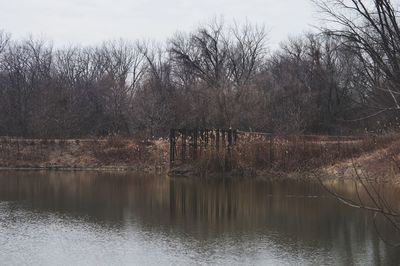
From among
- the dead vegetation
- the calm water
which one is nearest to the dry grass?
the calm water

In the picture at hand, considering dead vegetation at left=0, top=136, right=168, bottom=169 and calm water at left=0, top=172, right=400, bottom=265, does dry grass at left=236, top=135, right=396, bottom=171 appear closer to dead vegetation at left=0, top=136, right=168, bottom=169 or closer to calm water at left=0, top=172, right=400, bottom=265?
calm water at left=0, top=172, right=400, bottom=265

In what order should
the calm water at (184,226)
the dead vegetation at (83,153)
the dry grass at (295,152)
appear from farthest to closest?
1. the dead vegetation at (83,153)
2. the dry grass at (295,152)
3. the calm water at (184,226)

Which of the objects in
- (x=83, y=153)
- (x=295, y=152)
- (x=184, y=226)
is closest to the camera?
(x=184, y=226)

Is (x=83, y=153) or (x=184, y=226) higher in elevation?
(x=83, y=153)

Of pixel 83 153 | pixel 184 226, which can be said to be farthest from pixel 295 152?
pixel 184 226

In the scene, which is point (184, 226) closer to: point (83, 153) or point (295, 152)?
point (295, 152)

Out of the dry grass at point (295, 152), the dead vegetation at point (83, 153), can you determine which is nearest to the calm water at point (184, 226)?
the dry grass at point (295, 152)

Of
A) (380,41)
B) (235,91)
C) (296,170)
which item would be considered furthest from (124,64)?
(380,41)

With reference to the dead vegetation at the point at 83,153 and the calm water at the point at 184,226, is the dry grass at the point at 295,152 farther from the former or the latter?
the dead vegetation at the point at 83,153

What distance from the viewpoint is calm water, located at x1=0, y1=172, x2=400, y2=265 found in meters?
10.5

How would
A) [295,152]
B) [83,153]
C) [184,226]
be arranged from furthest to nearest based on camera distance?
[83,153] → [295,152] → [184,226]

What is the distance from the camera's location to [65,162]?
118 feet

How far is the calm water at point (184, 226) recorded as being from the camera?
412 inches

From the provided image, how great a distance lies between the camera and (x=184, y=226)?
46.3ft
